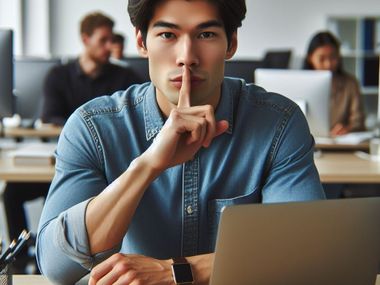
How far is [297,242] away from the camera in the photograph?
3.38 feet

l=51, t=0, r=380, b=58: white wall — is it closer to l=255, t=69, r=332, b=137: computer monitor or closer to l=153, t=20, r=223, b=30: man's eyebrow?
l=255, t=69, r=332, b=137: computer monitor

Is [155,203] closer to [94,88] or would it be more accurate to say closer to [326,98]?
[326,98]

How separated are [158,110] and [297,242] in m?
0.59

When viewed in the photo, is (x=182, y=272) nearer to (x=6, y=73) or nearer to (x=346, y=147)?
(x=6, y=73)

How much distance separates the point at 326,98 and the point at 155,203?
2.08 m

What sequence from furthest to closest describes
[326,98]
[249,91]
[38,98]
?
[38,98] → [326,98] → [249,91]

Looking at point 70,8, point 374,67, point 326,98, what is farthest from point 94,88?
point 374,67

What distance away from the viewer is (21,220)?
3.42 metres

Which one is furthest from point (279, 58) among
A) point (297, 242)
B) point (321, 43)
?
point (297, 242)

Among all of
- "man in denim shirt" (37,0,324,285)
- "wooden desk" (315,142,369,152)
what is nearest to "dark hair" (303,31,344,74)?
"wooden desk" (315,142,369,152)

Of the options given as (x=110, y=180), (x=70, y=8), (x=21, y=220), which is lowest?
(x=21, y=220)

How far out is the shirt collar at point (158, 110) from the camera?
59.2 inches

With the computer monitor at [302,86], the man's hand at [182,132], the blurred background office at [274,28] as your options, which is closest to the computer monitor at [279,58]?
the blurred background office at [274,28]

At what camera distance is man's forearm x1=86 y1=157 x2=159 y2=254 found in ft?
4.30
